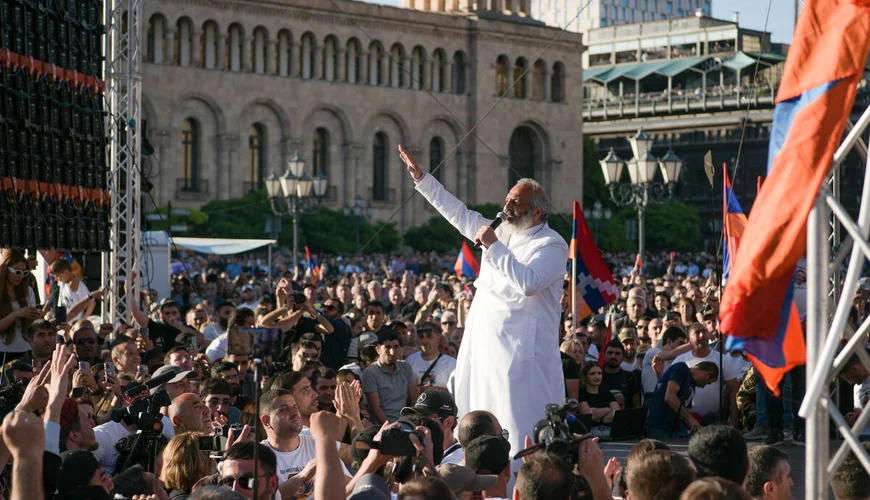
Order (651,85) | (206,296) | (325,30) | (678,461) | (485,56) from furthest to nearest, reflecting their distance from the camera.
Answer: (651,85)
(485,56)
(325,30)
(206,296)
(678,461)

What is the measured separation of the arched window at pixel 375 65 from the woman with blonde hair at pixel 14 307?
5030 centimetres

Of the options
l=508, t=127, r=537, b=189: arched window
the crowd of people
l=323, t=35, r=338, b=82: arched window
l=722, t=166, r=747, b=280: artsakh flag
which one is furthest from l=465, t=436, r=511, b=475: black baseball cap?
l=508, t=127, r=537, b=189: arched window

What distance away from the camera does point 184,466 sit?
6.39 m

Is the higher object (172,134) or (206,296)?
(172,134)

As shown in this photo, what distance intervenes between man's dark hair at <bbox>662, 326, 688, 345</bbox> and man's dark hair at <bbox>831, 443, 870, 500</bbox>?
6960mm

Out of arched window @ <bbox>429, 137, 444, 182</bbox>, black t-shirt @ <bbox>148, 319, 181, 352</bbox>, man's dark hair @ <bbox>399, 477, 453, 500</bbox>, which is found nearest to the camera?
man's dark hair @ <bbox>399, 477, 453, 500</bbox>

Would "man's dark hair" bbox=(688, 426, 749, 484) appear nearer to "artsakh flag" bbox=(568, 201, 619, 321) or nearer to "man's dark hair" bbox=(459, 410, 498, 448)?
"man's dark hair" bbox=(459, 410, 498, 448)

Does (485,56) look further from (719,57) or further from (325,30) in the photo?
(719,57)

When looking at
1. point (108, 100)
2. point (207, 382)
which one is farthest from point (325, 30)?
point (207, 382)

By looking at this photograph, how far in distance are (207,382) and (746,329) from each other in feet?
15.5

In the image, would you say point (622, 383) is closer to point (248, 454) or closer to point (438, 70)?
point (248, 454)

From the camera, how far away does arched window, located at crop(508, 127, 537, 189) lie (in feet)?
218

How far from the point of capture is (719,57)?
8312cm

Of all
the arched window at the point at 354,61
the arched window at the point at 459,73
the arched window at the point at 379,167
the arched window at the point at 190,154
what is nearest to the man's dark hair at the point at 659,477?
the arched window at the point at 190,154
